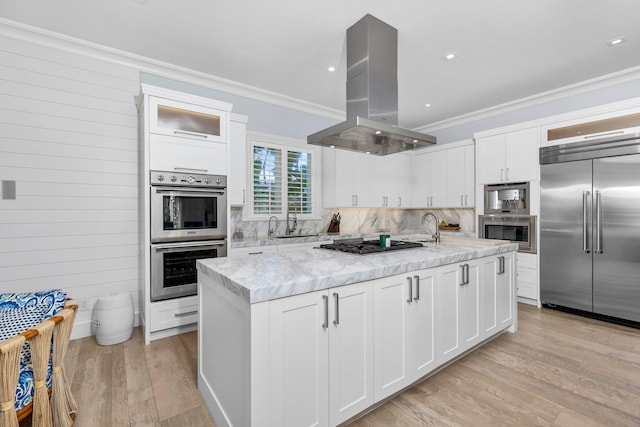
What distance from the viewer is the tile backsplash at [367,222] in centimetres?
414

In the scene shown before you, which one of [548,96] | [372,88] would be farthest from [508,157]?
[372,88]

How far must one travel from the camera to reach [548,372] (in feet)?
7.63

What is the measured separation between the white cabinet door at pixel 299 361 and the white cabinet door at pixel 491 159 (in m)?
4.06

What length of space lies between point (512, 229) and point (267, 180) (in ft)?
11.8

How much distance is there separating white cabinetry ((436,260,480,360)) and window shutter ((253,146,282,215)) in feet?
8.78

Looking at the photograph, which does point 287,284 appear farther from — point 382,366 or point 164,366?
point 164,366

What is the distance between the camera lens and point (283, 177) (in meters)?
4.41

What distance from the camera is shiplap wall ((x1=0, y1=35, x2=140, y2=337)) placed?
2.73 m

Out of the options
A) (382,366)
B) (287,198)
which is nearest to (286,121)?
(287,198)

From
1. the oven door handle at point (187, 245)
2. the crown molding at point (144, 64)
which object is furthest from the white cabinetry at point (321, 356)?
the crown molding at point (144, 64)

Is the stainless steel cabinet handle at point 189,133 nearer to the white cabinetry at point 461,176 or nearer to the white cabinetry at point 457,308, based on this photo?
the white cabinetry at point 457,308

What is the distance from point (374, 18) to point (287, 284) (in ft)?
8.06

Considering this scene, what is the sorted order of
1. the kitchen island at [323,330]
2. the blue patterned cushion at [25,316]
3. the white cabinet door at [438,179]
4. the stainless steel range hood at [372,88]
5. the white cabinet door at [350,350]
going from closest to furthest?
the kitchen island at [323,330], the blue patterned cushion at [25,316], the white cabinet door at [350,350], the stainless steel range hood at [372,88], the white cabinet door at [438,179]

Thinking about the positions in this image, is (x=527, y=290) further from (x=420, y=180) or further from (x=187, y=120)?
(x=187, y=120)
